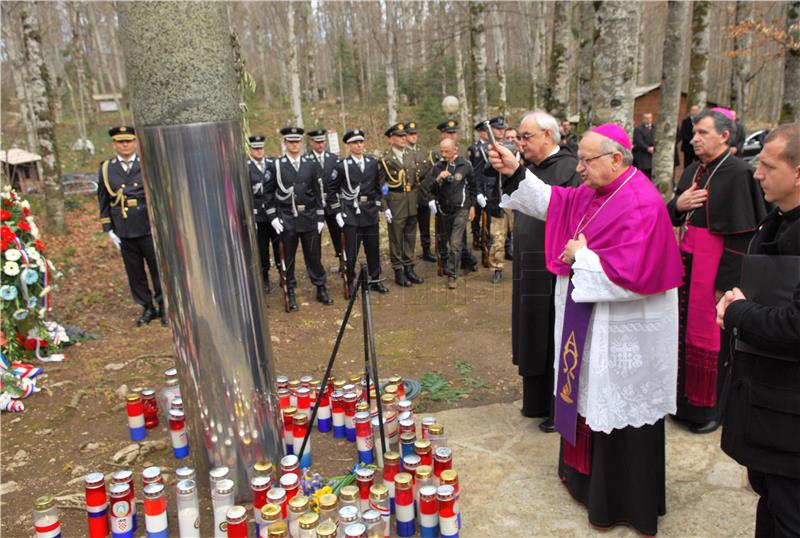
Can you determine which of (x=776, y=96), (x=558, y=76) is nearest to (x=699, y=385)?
(x=558, y=76)

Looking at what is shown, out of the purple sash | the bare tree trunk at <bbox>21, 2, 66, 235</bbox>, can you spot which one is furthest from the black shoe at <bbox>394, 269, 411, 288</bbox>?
the bare tree trunk at <bbox>21, 2, 66, 235</bbox>

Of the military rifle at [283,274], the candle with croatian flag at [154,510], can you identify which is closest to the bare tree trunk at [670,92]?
the military rifle at [283,274]

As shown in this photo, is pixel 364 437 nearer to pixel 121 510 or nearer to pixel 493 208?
pixel 121 510

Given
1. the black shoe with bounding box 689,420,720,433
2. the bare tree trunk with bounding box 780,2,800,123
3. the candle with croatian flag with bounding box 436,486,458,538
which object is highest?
the bare tree trunk with bounding box 780,2,800,123

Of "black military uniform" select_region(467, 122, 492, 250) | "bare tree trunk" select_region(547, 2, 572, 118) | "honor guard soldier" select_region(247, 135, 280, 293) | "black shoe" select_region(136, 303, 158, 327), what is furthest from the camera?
"bare tree trunk" select_region(547, 2, 572, 118)

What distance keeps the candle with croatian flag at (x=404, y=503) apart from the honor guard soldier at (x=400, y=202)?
18.7ft

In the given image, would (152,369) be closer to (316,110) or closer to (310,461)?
(310,461)

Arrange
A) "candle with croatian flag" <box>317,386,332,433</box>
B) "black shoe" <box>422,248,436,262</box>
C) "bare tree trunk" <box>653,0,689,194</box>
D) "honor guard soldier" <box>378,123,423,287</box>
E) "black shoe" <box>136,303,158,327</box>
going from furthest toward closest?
"bare tree trunk" <box>653,0,689,194</box> < "black shoe" <box>422,248,436,262</box> < "honor guard soldier" <box>378,123,423,287</box> < "black shoe" <box>136,303,158,327</box> < "candle with croatian flag" <box>317,386,332,433</box>

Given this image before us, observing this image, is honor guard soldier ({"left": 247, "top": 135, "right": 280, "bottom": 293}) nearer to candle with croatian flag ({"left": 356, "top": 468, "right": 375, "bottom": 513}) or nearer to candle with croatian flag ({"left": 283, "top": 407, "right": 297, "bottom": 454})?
candle with croatian flag ({"left": 283, "top": 407, "right": 297, "bottom": 454})

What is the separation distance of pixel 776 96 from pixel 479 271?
42121mm

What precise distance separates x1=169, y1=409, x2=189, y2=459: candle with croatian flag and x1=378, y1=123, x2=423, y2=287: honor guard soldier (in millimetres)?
5032

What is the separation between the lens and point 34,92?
1111 cm

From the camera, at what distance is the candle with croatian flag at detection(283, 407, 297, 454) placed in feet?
13.5

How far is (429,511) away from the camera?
3160 mm
